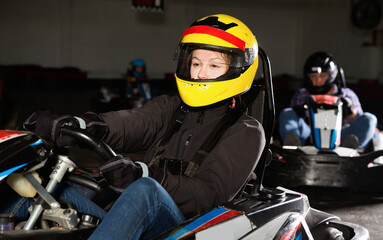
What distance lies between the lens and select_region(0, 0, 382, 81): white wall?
12.2m

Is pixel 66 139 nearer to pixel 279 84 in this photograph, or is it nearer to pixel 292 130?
pixel 292 130

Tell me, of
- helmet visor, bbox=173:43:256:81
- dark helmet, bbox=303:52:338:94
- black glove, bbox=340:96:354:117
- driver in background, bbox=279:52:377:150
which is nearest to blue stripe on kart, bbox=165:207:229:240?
helmet visor, bbox=173:43:256:81

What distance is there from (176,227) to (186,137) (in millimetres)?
370

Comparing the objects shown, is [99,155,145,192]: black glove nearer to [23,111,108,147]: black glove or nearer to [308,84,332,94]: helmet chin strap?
[23,111,108,147]: black glove

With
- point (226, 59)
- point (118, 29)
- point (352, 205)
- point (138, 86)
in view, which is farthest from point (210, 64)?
point (118, 29)

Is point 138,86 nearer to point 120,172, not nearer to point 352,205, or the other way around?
point 352,205

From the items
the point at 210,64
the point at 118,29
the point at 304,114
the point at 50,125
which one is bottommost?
the point at 118,29

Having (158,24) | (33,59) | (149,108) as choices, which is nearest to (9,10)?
(33,59)

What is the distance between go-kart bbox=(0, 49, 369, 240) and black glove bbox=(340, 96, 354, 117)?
7.49 feet

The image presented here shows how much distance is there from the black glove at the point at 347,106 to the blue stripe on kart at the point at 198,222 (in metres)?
2.61

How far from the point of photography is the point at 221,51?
5.30ft

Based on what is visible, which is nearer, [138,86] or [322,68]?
[322,68]

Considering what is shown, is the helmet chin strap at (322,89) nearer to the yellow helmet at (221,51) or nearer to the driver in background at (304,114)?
the driver in background at (304,114)

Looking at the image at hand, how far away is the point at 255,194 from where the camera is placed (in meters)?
1.55
